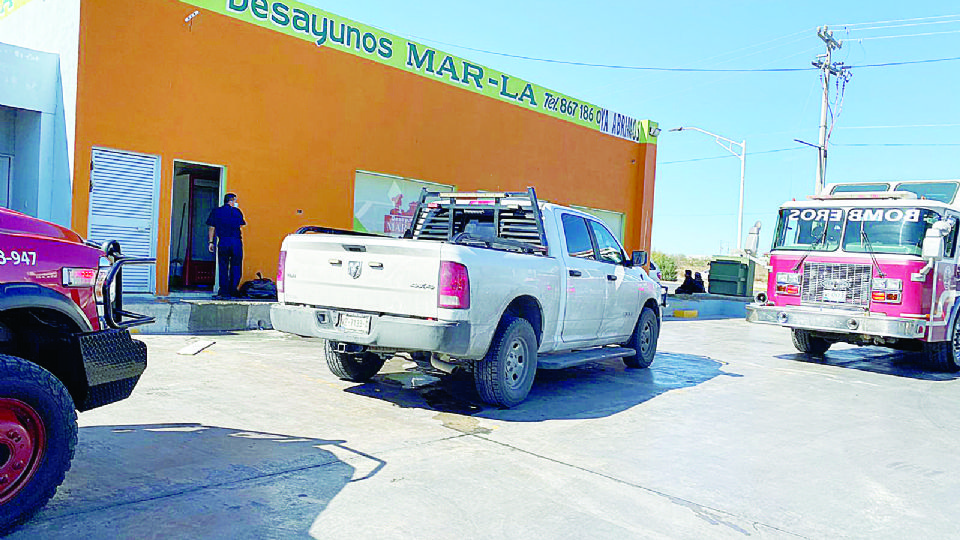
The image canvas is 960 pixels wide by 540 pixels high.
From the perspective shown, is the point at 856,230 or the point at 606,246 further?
the point at 856,230

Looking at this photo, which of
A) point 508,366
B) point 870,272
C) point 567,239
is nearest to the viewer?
point 508,366

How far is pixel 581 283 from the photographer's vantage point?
24.7 ft

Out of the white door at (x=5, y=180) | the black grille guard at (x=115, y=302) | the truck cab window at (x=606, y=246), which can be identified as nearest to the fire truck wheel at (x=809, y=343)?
the truck cab window at (x=606, y=246)

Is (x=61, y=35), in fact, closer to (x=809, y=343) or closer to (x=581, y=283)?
(x=581, y=283)

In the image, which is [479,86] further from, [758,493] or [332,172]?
[758,493]

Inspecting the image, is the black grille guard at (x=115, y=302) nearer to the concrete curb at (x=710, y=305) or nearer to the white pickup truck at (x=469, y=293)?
the white pickup truck at (x=469, y=293)

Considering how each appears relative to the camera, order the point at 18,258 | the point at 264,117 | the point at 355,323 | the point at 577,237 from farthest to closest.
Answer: the point at 264,117 < the point at 577,237 < the point at 355,323 < the point at 18,258

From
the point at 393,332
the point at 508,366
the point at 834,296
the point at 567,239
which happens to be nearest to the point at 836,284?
the point at 834,296

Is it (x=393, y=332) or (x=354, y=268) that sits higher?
(x=354, y=268)

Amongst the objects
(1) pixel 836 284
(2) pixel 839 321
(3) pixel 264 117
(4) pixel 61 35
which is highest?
(4) pixel 61 35

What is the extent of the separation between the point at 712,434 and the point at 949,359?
647cm

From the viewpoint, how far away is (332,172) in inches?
537

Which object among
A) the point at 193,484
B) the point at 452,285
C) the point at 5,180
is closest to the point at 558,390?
the point at 452,285

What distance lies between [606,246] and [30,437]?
624 cm
